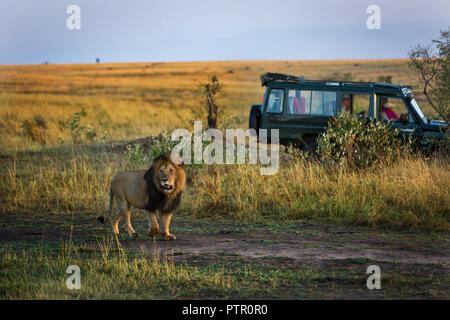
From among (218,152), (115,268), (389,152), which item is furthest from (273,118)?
(115,268)

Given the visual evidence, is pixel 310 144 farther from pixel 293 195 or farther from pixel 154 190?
pixel 154 190

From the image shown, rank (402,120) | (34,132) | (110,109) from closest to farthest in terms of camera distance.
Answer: (402,120) → (34,132) → (110,109)

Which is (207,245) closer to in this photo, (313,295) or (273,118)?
(313,295)

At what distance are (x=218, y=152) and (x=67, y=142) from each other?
7.22 meters

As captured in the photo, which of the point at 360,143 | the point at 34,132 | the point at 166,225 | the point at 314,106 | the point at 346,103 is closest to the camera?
the point at 166,225

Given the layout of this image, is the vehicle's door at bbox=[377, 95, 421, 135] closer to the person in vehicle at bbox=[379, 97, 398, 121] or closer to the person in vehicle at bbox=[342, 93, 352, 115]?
the person in vehicle at bbox=[379, 97, 398, 121]

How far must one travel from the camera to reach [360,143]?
11938 mm

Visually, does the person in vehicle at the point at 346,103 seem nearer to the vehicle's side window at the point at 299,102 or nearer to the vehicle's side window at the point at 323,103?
the vehicle's side window at the point at 323,103

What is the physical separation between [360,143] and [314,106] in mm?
1503

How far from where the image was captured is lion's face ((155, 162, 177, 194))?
758 cm

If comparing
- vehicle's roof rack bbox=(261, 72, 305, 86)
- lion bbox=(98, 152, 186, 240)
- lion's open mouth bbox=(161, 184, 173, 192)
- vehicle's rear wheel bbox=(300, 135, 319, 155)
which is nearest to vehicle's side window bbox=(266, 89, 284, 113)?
vehicle's roof rack bbox=(261, 72, 305, 86)

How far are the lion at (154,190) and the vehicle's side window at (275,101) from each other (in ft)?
18.1

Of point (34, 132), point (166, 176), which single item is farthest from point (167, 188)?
point (34, 132)

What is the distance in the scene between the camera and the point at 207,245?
25.6 feet
